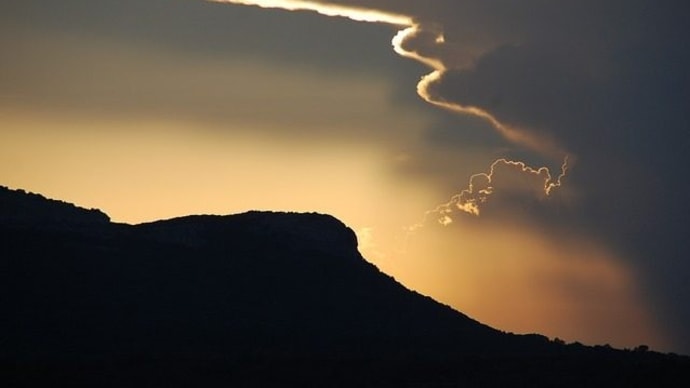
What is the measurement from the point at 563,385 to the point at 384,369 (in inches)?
779

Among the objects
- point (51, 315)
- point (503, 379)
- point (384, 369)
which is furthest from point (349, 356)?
point (51, 315)

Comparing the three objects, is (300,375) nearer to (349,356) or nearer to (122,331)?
(349,356)

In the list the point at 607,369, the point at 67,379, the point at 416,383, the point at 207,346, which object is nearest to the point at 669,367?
the point at 607,369

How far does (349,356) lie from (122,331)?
26.5m

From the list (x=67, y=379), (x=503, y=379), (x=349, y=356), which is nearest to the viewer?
(x=67, y=379)

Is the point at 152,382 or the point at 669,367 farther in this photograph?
the point at 669,367

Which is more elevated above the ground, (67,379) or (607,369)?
(607,369)

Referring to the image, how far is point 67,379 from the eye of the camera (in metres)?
171

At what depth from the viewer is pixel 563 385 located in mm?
181250

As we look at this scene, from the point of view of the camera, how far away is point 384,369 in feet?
616

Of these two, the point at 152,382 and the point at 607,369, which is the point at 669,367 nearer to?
the point at 607,369

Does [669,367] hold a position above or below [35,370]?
above

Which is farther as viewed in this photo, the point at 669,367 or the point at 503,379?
the point at 669,367

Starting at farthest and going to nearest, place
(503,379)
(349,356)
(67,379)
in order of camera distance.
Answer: (349,356), (503,379), (67,379)
